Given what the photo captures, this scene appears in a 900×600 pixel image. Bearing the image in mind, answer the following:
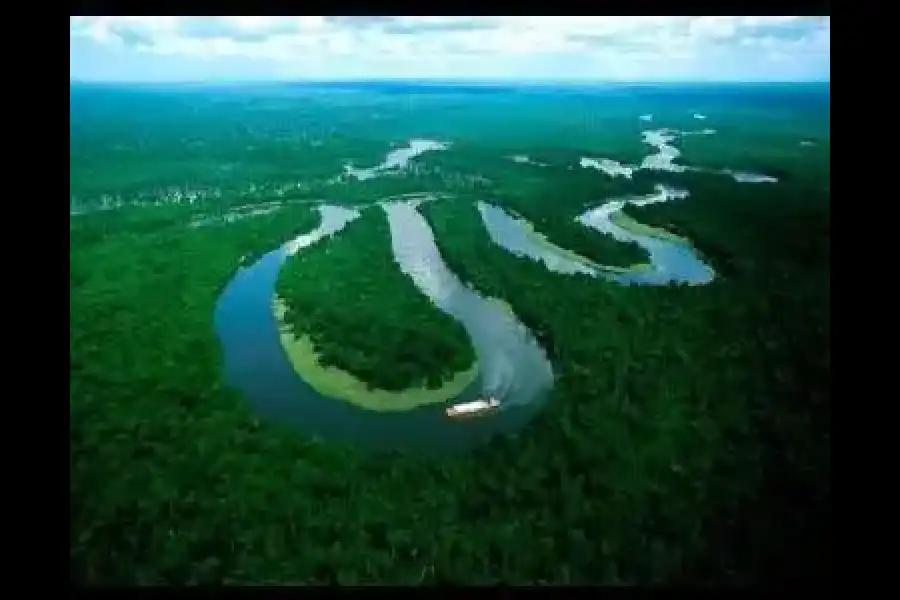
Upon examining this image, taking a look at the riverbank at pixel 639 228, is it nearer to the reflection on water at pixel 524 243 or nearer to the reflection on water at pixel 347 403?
the reflection on water at pixel 524 243

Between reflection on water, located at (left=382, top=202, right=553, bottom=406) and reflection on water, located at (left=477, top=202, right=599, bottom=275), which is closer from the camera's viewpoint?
reflection on water, located at (left=382, top=202, right=553, bottom=406)

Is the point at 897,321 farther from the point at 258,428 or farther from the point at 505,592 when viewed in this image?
the point at 258,428

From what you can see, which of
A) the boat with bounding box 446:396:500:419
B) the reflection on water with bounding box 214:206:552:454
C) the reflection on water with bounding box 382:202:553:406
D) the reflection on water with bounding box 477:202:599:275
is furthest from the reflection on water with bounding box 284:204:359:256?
the boat with bounding box 446:396:500:419

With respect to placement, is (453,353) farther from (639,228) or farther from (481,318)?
(639,228)

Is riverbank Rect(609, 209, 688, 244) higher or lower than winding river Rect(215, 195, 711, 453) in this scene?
higher

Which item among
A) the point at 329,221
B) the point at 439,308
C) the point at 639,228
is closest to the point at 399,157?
the point at 329,221

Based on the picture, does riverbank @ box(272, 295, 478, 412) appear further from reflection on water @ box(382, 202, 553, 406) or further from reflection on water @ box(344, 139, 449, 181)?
reflection on water @ box(344, 139, 449, 181)
